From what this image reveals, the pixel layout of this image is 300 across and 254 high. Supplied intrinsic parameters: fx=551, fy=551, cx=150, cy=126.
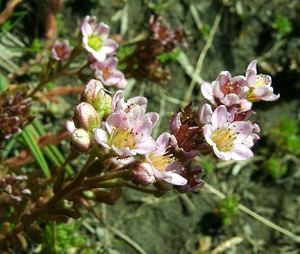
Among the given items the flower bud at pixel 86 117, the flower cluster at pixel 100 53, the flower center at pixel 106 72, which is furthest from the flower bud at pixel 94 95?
the flower center at pixel 106 72

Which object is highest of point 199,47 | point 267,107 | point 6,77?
point 6,77

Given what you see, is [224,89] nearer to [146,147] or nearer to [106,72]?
[146,147]

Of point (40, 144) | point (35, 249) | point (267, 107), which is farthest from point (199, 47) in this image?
point (35, 249)

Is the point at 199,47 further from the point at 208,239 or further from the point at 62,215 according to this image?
the point at 62,215

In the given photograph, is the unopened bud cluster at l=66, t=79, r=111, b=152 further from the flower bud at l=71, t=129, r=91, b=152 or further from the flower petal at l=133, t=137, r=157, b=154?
the flower petal at l=133, t=137, r=157, b=154

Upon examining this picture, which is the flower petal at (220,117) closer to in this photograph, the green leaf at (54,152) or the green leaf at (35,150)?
the green leaf at (35,150)

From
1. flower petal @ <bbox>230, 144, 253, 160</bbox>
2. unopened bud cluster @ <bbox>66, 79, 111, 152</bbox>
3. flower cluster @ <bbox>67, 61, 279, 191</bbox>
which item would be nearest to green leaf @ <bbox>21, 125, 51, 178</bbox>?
flower cluster @ <bbox>67, 61, 279, 191</bbox>
